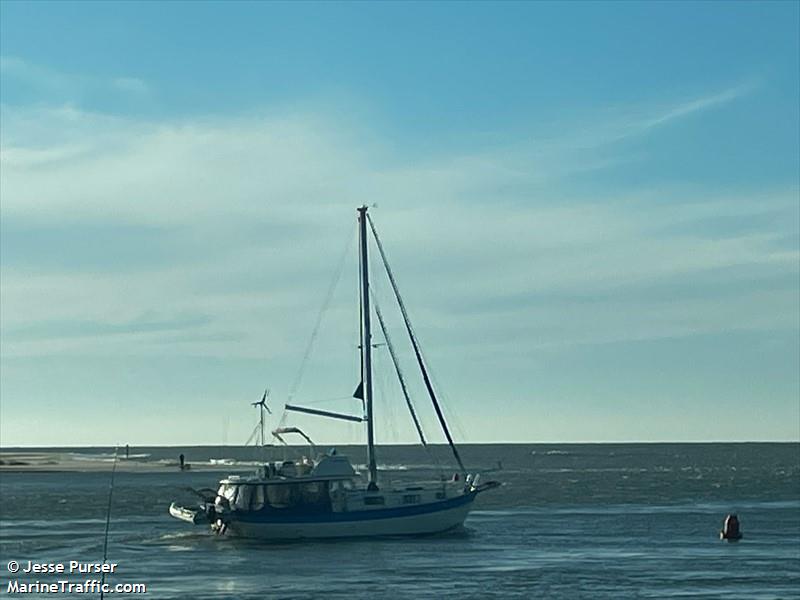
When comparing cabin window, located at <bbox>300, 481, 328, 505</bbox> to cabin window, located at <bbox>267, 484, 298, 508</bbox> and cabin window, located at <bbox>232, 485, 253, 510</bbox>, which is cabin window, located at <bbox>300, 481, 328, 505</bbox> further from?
cabin window, located at <bbox>232, 485, 253, 510</bbox>

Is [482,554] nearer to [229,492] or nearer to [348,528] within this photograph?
[348,528]

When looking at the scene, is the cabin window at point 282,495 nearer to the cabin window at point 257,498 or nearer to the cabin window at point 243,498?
the cabin window at point 257,498

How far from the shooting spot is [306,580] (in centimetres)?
5353

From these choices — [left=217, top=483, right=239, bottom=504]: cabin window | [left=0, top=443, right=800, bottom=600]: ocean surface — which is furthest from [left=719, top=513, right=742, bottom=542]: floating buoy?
[left=217, top=483, right=239, bottom=504]: cabin window

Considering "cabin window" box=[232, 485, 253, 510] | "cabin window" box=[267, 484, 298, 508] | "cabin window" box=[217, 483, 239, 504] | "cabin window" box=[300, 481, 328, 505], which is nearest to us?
"cabin window" box=[300, 481, 328, 505]

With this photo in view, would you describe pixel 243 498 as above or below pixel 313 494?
below

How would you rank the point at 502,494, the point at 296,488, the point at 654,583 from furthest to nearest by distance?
the point at 502,494, the point at 296,488, the point at 654,583

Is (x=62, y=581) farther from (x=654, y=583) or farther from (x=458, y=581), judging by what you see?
(x=654, y=583)

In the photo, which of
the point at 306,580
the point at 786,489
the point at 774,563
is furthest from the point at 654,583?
the point at 786,489

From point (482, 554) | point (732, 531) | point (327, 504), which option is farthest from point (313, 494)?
point (732, 531)

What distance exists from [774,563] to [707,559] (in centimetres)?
279

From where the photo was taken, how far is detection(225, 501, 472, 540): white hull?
68.4m

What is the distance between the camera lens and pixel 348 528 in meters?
68.4

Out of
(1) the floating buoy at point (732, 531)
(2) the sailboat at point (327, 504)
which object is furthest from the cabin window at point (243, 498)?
(1) the floating buoy at point (732, 531)
